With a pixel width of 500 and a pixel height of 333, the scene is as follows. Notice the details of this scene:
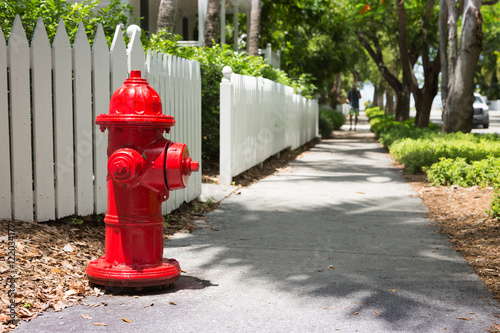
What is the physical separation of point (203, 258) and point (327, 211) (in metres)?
2.88

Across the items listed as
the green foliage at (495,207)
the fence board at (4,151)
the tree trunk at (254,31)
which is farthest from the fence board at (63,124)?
the tree trunk at (254,31)

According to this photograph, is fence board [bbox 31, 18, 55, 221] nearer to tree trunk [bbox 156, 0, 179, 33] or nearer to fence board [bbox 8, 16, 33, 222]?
fence board [bbox 8, 16, 33, 222]

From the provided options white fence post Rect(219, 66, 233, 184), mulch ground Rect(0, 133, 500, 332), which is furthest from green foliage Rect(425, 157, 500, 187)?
white fence post Rect(219, 66, 233, 184)

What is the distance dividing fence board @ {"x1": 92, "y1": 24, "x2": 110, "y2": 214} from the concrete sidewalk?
797mm

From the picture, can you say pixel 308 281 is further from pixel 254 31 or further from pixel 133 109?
pixel 254 31

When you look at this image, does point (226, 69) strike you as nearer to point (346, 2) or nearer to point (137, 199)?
point (137, 199)

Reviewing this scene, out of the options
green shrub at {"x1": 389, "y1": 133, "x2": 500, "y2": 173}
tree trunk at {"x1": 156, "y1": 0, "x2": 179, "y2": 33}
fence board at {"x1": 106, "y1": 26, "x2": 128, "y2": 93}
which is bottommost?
green shrub at {"x1": 389, "y1": 133, "x2": 500, "y2": 173}

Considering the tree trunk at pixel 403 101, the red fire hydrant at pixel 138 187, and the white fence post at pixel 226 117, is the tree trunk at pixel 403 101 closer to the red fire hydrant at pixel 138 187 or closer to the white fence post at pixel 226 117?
the white fence post at pixel 226 117

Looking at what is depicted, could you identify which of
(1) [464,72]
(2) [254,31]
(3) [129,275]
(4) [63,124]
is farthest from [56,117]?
(2) [254,31]

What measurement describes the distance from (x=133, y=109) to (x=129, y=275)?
1083mm

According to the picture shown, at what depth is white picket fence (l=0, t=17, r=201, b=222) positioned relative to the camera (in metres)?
4.99

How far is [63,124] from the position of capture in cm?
→ 539

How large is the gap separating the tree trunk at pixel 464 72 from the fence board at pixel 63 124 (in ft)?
36.5

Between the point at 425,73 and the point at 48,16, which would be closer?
the point at 48,16
